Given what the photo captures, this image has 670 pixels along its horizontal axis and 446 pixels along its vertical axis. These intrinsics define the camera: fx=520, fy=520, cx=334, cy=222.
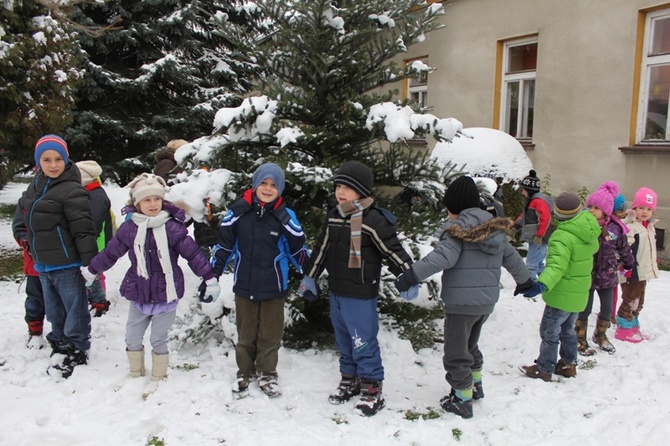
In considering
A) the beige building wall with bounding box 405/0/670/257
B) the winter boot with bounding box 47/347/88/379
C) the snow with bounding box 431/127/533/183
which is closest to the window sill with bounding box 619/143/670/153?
the beige building wall with bounding box 405/0/670/257

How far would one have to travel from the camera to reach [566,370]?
4.34 meters

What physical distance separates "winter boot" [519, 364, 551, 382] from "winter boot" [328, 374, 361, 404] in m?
1.48

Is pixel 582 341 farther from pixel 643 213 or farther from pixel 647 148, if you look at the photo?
pixel 647 148

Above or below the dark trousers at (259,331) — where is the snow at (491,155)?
above

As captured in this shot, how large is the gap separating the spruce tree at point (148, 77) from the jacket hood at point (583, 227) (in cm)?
917

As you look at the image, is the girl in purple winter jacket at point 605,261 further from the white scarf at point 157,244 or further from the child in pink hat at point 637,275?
the white scarf at point 157,244

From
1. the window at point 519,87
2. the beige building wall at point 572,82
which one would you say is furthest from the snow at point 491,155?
the window at point 519,87

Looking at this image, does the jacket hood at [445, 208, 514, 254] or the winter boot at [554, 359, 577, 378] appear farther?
the winter boot at [554, 359, 577, 378]

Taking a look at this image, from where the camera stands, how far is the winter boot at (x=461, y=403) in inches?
142

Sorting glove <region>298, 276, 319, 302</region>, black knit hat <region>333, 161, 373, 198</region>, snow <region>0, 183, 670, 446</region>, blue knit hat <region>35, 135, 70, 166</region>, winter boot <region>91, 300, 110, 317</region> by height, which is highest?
blue knit hat <region>35, 135, 70, 166</region>

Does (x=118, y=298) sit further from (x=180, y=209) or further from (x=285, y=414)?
(x=285, y=414)

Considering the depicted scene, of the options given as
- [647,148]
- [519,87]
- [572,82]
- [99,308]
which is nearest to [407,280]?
[99,308]

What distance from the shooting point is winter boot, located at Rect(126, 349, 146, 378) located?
13.1 feet

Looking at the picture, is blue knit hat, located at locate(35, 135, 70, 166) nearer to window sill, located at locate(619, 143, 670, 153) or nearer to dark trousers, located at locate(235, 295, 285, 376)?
dark trousers, located at locate(235, 295, 285, 376)
